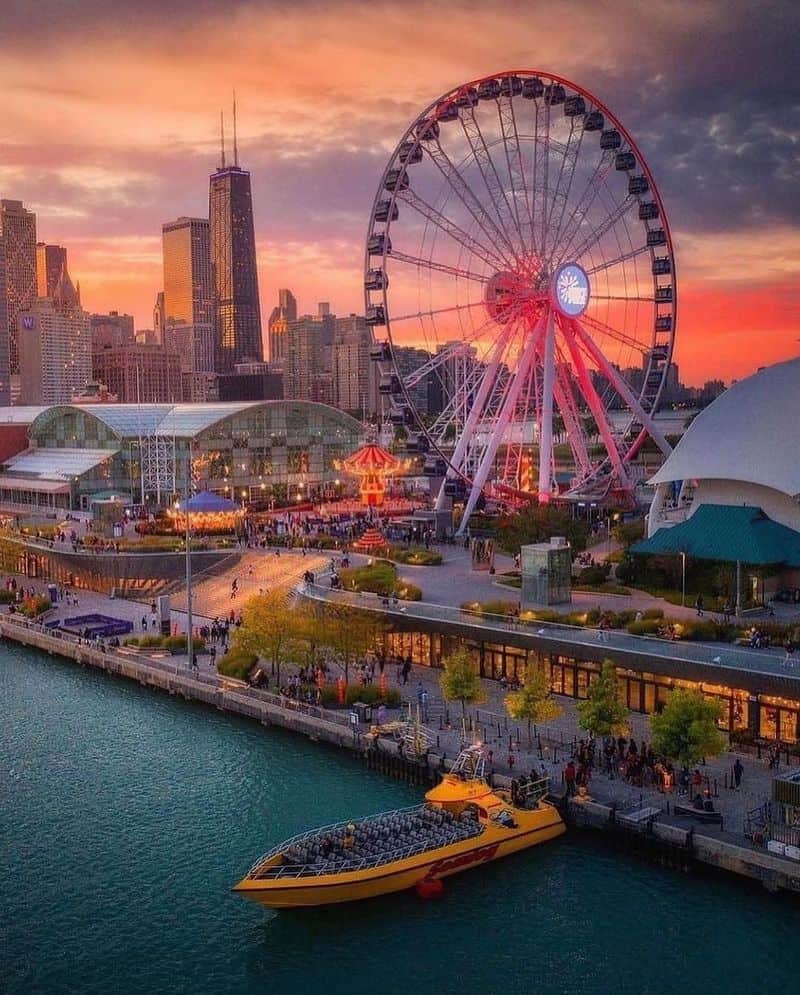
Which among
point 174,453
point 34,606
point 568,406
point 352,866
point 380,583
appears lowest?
point 352,866

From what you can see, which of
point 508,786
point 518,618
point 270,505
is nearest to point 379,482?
point 270,505

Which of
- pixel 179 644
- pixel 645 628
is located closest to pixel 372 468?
pixel 179 644

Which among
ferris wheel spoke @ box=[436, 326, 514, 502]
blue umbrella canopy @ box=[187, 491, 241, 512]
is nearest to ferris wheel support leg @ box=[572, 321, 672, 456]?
ferris wheel spoke @ box=[436, 326, 514, 502]

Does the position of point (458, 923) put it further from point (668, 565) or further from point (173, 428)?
point (173, 428)

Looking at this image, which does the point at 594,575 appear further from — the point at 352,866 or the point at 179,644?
the point at 352,866

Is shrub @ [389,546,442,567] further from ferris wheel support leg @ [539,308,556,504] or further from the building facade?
the building facade

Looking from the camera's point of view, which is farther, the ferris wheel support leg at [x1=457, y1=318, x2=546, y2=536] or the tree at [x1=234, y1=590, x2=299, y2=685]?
the ferris wheel support leg at [x1=457, y1=318, x2=546, y2=536]
